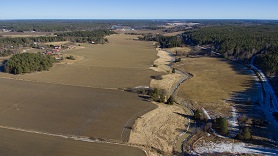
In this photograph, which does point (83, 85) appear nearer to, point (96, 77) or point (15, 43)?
point (96, 77)

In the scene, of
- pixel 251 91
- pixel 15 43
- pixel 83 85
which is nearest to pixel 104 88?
pixel 83 85

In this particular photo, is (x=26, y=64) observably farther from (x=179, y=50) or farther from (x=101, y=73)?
(x=179, y=50)

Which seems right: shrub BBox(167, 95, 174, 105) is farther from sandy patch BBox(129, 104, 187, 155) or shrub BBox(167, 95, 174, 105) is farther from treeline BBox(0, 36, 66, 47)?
treeline BBox(0, 36, 66, 47)

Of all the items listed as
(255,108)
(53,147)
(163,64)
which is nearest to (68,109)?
(53,147)

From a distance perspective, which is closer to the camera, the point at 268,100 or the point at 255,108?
the point at 255,108

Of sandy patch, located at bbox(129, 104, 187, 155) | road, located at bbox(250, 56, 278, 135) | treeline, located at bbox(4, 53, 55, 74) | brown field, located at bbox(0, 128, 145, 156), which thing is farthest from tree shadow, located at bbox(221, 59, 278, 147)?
treeline, located at bbox(4, 53, 55, 74)

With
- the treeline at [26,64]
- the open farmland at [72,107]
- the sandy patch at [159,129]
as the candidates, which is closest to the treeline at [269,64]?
the open farmland at [72,107]
